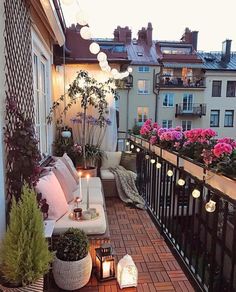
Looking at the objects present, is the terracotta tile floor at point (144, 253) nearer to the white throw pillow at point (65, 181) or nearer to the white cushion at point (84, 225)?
the white cushion at point (84, 225)

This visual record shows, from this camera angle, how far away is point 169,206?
2875mm

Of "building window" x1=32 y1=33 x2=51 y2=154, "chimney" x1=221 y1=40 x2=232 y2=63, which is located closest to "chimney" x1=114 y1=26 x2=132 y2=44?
"chimney" x1=221 y1=40 x2=232 y2=63

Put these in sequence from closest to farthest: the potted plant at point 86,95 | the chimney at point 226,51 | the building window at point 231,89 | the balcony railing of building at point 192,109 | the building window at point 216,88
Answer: the potted plant at point 86,95 < the balcony railing of building at point 192,109 < the building window at point 216,88 < the building window at point 231,89 < the chimney at point 226,51

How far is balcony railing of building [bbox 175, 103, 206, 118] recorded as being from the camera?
1508 cm

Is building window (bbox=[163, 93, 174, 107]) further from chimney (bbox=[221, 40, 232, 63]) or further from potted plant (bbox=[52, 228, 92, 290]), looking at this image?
potted plant (bbox=[52, 228, 92, 290])

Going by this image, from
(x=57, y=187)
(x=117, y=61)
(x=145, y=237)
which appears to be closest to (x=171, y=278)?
(x=145, y=237)

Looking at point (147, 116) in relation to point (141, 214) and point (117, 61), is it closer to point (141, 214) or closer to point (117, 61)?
point (117, 61)

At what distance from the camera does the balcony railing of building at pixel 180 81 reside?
14.4 metres

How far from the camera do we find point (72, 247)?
1.81 meters

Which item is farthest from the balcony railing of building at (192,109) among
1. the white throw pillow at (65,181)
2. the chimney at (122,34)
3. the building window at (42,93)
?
the white throw pillow at (65,181)

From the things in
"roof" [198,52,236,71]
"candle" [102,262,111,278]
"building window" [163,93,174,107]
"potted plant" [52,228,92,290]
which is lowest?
"candle" [102,262,111,278]

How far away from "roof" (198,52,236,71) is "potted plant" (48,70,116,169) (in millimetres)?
11904

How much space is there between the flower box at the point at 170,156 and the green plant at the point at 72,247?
47.7 inches

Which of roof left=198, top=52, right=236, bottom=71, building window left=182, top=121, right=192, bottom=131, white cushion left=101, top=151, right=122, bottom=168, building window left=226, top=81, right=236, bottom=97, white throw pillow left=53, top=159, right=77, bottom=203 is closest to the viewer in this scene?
white throw pillow left=53, top=159, right=77, bottom=203
